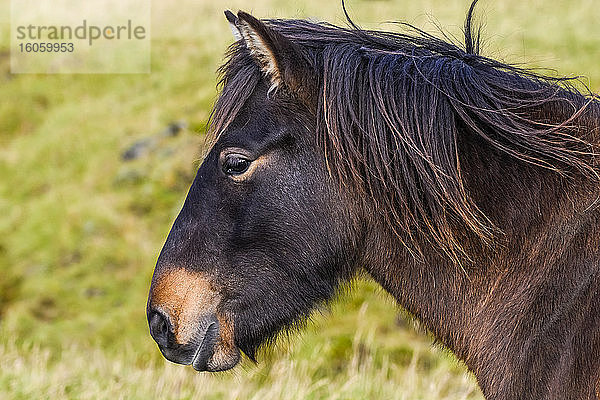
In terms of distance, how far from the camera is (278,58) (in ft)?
9.23

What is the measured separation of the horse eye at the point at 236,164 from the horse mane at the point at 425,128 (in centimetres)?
16

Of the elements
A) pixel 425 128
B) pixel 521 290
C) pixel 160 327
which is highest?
pixel 425 128

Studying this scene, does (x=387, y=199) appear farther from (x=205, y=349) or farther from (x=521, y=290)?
(x=205, y=349)

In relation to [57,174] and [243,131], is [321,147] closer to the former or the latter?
[243,131]

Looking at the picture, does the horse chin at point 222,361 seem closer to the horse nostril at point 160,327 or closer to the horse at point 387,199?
the horse at point 387,199

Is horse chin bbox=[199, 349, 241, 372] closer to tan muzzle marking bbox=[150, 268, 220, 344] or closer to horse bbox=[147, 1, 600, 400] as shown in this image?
horse bbox=[147, 1, 600, 400]

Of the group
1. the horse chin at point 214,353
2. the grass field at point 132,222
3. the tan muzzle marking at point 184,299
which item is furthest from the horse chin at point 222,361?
the grass field at point 132,222

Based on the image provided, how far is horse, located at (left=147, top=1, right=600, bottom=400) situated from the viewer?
2770 millimetres

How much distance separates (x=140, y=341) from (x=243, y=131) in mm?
9742

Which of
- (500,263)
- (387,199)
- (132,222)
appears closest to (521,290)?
(500,263)

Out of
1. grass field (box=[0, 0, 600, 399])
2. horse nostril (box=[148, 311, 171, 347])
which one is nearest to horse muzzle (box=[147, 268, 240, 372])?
horse nostril (box=[148, 311, 171, 347])

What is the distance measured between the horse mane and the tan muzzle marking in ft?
2.18

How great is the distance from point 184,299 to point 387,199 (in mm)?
969

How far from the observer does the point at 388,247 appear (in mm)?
2920
